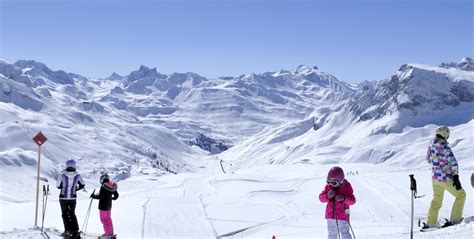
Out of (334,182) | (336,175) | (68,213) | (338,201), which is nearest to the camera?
(336,175)

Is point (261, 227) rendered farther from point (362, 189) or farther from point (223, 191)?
point (223, 191)

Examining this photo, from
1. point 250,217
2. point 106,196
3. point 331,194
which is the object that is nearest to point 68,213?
point 106,196

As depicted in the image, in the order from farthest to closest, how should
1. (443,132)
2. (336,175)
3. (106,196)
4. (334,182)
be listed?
1. (106,196)
2. (443,132)
3. (334,182)
4. (336,175)

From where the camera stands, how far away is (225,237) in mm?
37000

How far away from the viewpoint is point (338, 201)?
12.2 metres

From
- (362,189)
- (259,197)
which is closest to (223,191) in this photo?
(259,197)

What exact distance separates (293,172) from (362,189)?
66.8m

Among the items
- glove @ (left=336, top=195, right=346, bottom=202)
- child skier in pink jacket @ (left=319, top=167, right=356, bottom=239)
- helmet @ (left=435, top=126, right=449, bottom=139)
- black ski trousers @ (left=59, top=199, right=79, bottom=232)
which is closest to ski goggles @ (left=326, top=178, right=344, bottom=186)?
child skier in pink jacket @ (left=319, top=167, right=356, bottom=239)

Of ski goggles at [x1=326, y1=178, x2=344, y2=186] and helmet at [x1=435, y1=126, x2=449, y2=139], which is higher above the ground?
helmet at [x1=435, y1=126, x2=449, y2=139]

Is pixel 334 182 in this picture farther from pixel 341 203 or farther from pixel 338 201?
pixel 341 203

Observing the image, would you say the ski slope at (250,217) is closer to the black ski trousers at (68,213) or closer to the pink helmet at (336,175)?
the black ski trousers at (68,213)

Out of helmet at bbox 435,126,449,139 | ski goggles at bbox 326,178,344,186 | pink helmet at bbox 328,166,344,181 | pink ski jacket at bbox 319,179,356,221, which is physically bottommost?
pink ski jacket at bbox 319,179,356,221

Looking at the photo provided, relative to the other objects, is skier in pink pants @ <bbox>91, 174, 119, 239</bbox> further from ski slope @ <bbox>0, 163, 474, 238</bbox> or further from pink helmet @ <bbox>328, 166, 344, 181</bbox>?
pink helmet @ <bbox>328, 166, 344, 181</bbox>

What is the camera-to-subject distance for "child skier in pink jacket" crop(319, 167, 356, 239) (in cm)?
1195
